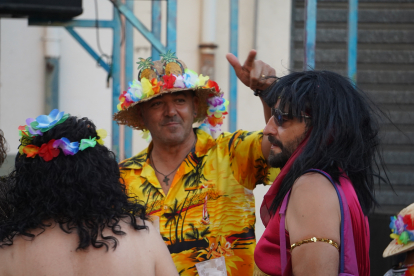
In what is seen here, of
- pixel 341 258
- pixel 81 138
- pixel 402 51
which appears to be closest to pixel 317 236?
pixel 341 258

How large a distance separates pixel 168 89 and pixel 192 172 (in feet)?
1.57

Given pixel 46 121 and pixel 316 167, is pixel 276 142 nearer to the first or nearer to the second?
pixel 316 167

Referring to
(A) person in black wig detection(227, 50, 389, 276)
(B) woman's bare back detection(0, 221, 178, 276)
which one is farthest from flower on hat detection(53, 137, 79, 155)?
(A) person in black wig detection(227, 50, 389, 276)

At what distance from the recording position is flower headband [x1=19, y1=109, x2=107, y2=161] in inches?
70.5

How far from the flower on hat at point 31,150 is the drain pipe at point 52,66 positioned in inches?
167

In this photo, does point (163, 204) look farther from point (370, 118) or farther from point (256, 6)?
point (256, 6)

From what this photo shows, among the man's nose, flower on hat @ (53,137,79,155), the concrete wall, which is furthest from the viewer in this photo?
the concrete wall

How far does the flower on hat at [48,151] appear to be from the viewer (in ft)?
5.87

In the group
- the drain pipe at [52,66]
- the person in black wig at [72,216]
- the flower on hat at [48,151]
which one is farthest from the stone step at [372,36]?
the flower on hat at [48,151]

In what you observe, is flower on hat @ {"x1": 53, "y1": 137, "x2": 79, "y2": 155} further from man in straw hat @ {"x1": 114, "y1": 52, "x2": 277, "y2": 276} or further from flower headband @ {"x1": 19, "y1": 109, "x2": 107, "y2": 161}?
man in straw hat @ {"x1": 114, "y1": 52, "x2": 277, "y2": 276}

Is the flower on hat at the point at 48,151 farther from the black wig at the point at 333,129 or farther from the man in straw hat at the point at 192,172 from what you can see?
the man in straw hat at the point at 192,172

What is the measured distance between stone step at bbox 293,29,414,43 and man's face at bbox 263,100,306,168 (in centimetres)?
325

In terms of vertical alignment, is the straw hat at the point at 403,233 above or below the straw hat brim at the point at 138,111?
below

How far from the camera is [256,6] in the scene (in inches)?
229
